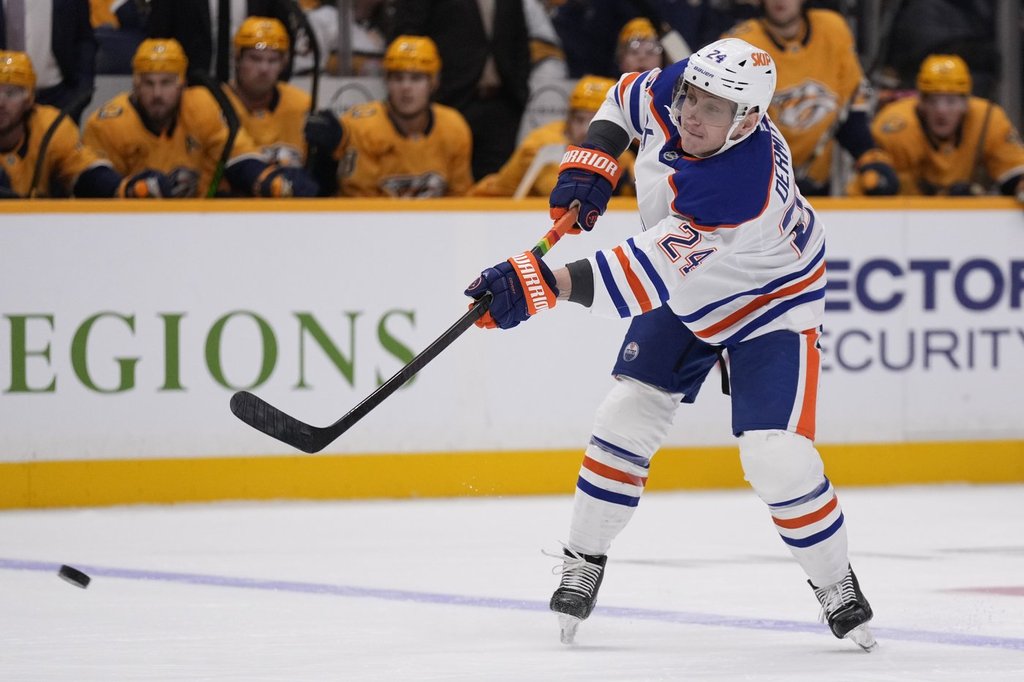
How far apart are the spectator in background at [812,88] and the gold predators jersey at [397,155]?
117 centimetres

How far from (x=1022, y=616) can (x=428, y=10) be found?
3.55 m

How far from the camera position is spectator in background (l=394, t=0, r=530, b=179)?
6.36 metres

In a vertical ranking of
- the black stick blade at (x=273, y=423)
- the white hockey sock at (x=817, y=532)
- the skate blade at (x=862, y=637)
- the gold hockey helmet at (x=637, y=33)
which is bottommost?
the skate blade at (x=862, y=637)

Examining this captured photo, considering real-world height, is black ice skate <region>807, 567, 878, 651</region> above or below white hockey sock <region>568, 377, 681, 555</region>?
below

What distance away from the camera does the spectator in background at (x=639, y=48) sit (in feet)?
20.1

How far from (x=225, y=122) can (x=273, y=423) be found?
2589mm

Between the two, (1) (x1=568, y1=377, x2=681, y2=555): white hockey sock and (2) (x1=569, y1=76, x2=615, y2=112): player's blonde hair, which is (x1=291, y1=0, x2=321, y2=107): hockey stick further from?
(1) (x1=568, y1=377, x2=681, y2=555): white hockey sock

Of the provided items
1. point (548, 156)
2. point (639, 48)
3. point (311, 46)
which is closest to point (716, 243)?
point (548, 156)

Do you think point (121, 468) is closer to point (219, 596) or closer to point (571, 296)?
point (219, 596)

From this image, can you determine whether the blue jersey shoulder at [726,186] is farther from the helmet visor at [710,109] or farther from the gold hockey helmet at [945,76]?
the gold hockey helmet at [945,76]

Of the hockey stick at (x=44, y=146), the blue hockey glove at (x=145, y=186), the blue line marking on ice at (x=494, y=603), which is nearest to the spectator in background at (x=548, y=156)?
the blue hockey glove at (x=145, y=186)

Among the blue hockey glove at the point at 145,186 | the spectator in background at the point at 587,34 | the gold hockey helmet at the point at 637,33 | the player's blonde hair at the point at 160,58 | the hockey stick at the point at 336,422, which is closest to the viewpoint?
the hockey stick at the point at 336,422

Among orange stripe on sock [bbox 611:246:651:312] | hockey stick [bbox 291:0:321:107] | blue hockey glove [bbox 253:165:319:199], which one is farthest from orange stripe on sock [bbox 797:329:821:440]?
hockey stick [bbox 291:0:321:107]

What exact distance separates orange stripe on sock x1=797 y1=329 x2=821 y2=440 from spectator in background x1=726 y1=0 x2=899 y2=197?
9.39 ft
